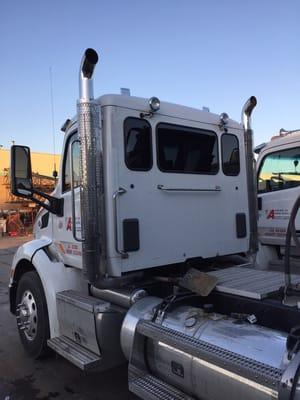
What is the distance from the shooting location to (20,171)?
157 inches

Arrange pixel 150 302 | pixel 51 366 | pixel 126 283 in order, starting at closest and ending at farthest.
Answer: pixel 150 302, pixel 126 283, pixel 51 366

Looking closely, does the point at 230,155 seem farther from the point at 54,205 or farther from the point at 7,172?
the point at 7,172

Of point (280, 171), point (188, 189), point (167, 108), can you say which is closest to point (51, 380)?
point (188, 189)

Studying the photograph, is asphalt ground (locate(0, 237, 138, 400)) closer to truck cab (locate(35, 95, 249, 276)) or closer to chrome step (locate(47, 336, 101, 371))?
chrome step (locate(47, 336, 101, 371))

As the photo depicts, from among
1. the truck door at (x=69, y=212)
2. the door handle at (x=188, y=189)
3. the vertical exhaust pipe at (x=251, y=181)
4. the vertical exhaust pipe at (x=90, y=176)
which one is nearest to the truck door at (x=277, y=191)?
the vertical exhaust pipe at (x=251, y=181)

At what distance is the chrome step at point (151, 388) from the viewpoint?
2.88m

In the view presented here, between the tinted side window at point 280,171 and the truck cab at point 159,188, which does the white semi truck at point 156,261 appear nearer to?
the truck cab at point 159,188

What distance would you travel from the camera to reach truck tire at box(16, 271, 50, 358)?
444cm

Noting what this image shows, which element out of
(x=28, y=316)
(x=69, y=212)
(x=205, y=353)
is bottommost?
(x=28, y=316)

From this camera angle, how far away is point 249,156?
191 inches

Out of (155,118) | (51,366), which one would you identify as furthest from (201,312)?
(51,366)

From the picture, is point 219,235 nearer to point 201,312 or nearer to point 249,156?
point 249,156

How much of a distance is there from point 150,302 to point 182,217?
98 cm

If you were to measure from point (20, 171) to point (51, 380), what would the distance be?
214cm
